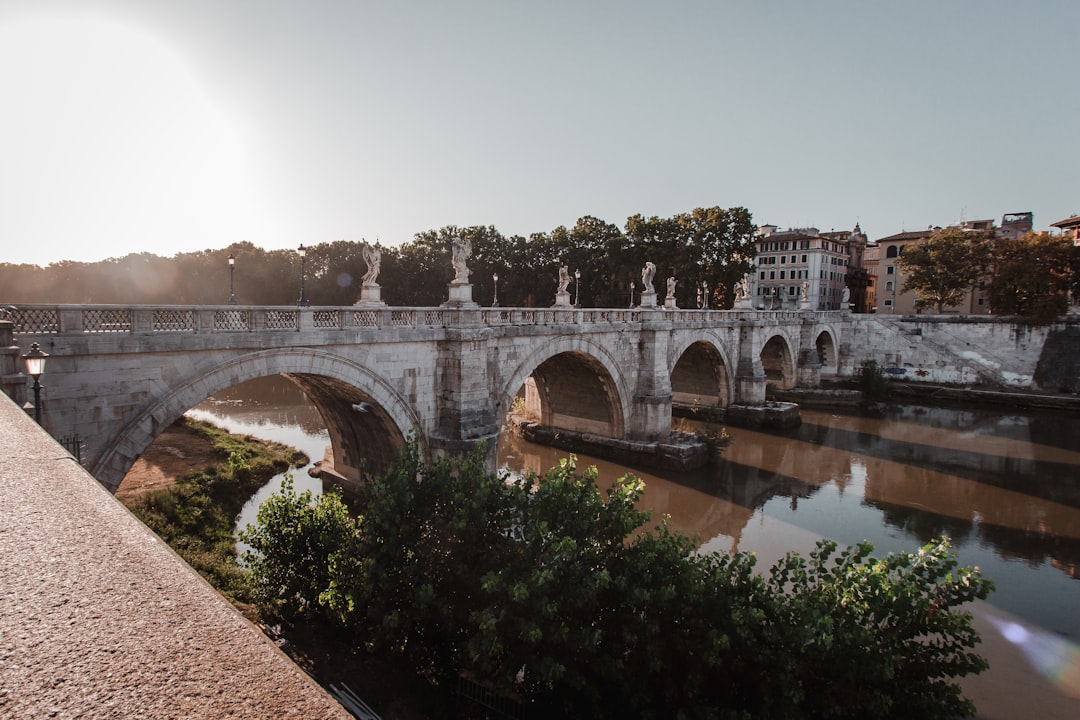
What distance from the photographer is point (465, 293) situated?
15.4m

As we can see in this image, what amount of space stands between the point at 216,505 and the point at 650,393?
14.4 meters

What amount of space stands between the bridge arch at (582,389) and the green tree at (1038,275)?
3299 cm

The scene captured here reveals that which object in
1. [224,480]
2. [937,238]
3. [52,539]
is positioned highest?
[937,238]

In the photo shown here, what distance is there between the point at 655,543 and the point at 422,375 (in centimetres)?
804

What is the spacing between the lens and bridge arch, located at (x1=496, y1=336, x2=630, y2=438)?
20781 millimetres

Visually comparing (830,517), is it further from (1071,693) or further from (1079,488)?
(1079,488)

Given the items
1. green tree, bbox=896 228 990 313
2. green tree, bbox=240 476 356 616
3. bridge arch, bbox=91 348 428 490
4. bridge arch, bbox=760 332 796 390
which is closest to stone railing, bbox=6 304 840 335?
bridge arch, bbox=91 348 428 490

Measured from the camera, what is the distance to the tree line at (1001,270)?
130 feet

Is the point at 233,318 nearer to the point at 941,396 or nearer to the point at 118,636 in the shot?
the point at 118,636

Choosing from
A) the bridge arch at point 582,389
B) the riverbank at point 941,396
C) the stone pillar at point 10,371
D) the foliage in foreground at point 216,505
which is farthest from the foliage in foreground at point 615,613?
the riverbank at point 941,396

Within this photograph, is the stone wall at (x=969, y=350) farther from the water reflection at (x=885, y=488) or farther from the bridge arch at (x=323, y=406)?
the bridge arch at (x=323, y=406)

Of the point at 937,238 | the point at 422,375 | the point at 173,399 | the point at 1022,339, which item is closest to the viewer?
the point at 173,399

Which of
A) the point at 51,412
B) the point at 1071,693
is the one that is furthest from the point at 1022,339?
the point at 51,412

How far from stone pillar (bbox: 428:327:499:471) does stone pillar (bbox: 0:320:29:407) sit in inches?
338
